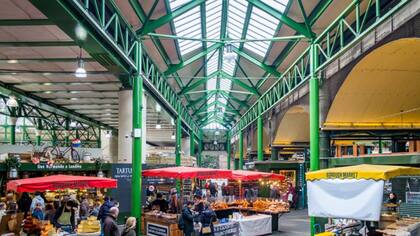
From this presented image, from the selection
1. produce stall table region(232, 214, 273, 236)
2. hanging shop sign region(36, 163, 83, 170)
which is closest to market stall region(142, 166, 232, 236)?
produce stall table region(232, 214, 273, 236)

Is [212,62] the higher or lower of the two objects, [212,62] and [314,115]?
the higher

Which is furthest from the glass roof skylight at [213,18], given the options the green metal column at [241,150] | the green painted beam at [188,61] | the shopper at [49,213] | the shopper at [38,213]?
the green metal column at [241,150]

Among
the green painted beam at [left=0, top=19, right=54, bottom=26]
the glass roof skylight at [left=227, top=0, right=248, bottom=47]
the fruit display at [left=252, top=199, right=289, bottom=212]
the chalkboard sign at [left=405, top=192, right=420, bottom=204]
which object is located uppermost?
the glass roof skylight at [left=227, top=0, right=248, bottom=47]

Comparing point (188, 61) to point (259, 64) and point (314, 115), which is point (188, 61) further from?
point (314, 115)

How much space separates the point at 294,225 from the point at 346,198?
12.1 m

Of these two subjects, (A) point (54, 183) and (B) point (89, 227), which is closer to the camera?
(A) point (54, 183)

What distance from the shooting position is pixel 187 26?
20094 mm

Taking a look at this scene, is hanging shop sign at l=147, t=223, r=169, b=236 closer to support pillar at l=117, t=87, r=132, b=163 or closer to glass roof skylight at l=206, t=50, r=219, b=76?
support pillar at l=117, t=87, r=132, b=163

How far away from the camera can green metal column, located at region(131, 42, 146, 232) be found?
15.9 m

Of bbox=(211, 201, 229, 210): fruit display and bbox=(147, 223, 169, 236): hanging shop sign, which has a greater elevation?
bbox=(211, 201, 229, 210): fruit display

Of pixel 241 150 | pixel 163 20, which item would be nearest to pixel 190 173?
pixel 163 20

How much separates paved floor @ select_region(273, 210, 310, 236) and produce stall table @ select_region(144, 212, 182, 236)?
15.8ft

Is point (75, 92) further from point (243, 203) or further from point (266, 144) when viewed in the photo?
point (266, 144)

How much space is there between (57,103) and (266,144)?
17.0 m
